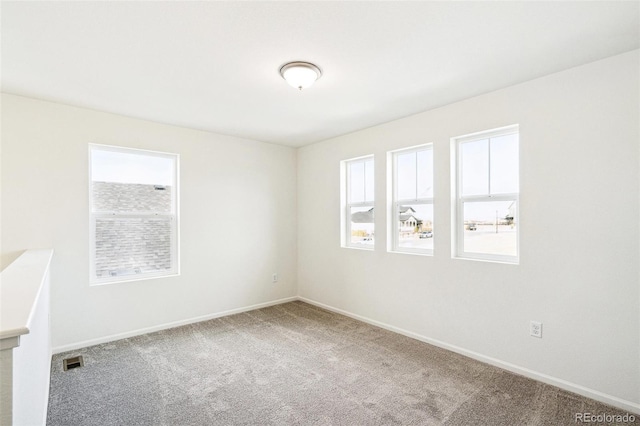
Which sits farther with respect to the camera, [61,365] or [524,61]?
[61,365]

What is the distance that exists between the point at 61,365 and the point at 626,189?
191 inches

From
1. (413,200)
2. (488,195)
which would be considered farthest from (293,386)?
(488,195)

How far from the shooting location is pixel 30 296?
132 cm

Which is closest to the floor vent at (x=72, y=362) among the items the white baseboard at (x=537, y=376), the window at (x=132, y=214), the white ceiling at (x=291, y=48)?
the window at (x=132, y=214)

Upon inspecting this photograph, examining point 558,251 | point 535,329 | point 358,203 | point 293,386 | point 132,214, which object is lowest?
point 293,386

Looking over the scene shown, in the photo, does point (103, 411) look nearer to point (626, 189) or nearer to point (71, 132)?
point (71, 132)

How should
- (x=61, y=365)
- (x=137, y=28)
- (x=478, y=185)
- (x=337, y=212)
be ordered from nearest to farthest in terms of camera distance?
(x=137, y=28) < (x=61, y=365) < (x=478, y=185) < (x=337, y=212)

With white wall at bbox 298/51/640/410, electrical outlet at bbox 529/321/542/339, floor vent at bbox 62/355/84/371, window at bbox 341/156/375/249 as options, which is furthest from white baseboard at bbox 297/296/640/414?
floor vent at bbox 62/355/84/371

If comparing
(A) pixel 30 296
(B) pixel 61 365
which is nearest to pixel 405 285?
(A) pixel 30 296

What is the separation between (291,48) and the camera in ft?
7.14

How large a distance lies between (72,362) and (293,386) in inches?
84.6

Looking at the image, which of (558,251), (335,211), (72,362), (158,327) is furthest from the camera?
(335,211)

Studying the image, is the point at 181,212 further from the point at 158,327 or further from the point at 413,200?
the point at 413,200

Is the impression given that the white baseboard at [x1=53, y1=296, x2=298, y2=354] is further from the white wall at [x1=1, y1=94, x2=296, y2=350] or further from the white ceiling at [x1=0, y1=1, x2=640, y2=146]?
the white ceiling at [x1=0, y1=1, x2=640, y2=146]
